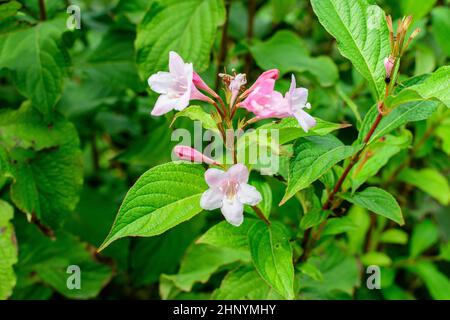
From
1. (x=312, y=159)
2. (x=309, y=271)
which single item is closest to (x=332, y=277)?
(x=309, y=271)

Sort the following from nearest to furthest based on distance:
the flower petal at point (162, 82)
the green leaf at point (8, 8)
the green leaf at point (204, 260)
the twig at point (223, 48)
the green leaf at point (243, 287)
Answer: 1. the flower petal at point (162, 82)
2. the green leaf at point (243, 287)
3. the green leaf at point (8, 8)
4. the green leaf at point (204, 260)
5. the twig at point (223, 48)

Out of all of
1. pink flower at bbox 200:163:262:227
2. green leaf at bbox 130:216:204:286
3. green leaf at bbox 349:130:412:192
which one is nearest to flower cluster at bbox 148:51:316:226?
pink flower at bbox 200:163:262:227

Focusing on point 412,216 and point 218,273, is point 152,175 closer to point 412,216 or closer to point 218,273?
point 218,273

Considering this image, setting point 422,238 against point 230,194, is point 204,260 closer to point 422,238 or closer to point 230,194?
point 230,194

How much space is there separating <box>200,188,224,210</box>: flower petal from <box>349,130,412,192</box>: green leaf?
0.36m

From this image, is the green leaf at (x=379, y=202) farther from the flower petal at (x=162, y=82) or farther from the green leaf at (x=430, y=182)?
the green leaf at (x=430, y=182)

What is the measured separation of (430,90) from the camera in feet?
3.03

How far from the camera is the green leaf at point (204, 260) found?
147 cm

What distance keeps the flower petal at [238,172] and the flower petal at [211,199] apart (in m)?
0.04

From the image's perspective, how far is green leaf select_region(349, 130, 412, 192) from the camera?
115cm

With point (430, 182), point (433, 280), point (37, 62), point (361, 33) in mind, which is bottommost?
point (433, 280)

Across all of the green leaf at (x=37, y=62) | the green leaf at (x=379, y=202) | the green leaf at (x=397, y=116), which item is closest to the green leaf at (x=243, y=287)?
the green leaf at (x=379, y=202)

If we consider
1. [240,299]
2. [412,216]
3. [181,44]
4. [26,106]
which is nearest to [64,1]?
[26,106]

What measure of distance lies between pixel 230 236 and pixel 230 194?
8.9 inches
